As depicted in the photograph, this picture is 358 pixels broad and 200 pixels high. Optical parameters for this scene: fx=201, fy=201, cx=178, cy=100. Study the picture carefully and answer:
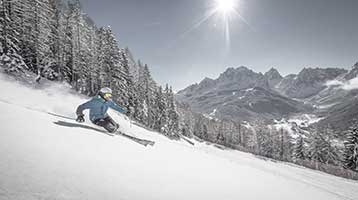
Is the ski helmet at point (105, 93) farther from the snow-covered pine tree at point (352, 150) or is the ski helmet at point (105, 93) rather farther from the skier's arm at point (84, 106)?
the snow-covered pine tree at point (352, 150)

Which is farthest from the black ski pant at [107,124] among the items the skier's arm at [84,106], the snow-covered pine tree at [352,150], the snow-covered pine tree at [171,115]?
the snow-covered pine tree at [352,150]

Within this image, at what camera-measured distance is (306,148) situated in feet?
191

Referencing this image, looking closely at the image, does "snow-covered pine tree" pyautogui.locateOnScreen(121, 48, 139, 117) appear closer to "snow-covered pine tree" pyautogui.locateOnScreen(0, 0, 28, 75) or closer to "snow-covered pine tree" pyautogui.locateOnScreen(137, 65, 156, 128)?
"snow-covered pine tree" pyautogui.locateOnScreen(137, 65, 156, 128)

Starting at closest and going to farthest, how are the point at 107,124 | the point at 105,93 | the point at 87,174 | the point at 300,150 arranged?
the point at 87,174 < the point at 107,124 < the point at 105,93 < the point at 300,150

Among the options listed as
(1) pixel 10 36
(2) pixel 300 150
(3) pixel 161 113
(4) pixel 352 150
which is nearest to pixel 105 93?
(1) pixel 10 36

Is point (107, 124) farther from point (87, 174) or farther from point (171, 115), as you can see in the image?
point (171, 115)

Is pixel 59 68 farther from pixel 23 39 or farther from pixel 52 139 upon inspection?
pixel 52 139

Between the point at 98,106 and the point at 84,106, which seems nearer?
the point at 84,106

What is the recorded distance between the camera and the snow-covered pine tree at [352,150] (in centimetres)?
4191

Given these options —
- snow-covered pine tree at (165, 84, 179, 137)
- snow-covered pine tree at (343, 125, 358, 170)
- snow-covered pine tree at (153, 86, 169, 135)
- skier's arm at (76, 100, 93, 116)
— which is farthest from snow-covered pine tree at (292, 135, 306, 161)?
skier's arm at (76, 100, 93, 116)

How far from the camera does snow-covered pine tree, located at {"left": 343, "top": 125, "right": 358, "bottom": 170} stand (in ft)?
137

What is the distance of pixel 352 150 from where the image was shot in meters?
42.9

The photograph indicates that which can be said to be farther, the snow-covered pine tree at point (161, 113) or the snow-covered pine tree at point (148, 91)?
the snow-covered pine tree at point (148, 91)

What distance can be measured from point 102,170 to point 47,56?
38.5m
